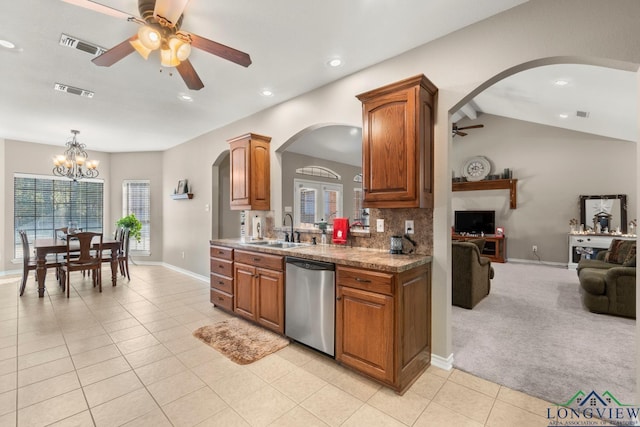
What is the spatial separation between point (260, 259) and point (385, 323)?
1.57m

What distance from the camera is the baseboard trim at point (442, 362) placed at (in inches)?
93.4

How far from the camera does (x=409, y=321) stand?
2.14 meters

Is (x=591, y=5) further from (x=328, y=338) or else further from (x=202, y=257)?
(x=202, y=257)

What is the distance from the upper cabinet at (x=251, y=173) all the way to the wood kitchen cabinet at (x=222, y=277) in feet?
2.21

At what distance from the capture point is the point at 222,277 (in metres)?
3.68

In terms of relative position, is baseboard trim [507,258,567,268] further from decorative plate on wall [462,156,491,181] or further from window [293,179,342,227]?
window [293,179,342,227]

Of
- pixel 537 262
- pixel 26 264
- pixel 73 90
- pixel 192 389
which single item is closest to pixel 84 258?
pixel 26 264

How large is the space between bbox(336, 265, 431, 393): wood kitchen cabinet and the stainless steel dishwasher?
10 centimetres

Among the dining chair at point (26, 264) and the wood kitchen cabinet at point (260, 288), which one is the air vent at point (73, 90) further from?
the wood kitchen cabinet at point (260, 288)

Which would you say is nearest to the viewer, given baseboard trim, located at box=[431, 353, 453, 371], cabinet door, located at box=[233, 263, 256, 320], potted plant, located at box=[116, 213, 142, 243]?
baseboard trim, located at box=[431, 353, 453, 371]

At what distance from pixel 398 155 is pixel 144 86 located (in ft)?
10.3

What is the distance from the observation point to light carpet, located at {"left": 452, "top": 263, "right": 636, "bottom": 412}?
2146 millimetres

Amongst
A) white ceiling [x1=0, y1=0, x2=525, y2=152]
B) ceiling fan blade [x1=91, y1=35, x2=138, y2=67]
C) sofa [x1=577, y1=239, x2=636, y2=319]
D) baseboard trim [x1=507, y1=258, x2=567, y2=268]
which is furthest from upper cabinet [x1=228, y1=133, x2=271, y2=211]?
baseboard trim [x1=507, y1=258, x2=567, y2=268]

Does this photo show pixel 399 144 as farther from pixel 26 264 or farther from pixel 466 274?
pixel 26 264
